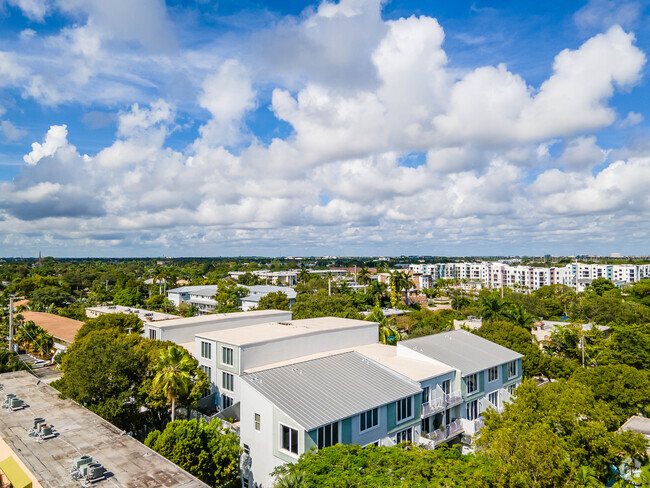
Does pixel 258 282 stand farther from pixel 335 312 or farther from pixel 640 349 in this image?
pixel 640 349

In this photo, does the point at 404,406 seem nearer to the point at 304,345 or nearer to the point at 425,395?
the point at 425,395

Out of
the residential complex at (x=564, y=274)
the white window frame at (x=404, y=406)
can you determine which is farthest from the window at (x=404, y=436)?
the residential complex at (x=564, y=274)

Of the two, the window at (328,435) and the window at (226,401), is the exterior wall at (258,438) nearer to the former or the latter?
the window at (328,435)

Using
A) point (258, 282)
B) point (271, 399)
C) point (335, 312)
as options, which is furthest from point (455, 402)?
point (258, 282)

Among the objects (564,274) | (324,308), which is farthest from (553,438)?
(564,274)

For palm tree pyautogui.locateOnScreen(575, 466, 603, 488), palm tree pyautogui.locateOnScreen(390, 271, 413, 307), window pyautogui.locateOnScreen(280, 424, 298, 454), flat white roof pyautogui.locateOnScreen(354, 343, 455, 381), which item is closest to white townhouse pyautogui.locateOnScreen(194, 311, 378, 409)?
flat white roof pyautogui.locateOnScreen(354, 343, 455, 381)

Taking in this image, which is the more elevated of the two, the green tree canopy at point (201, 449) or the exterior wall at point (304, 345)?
the exterior wall at point (304, 345)
